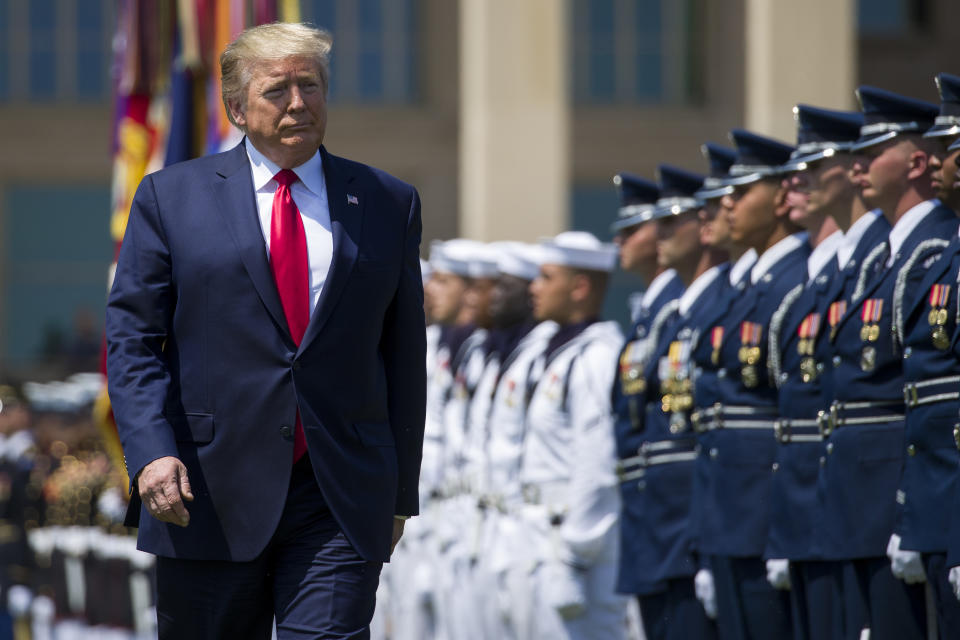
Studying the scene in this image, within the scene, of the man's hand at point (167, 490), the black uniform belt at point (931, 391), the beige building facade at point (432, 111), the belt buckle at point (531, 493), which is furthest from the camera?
the beige building facade at point (432, 111)

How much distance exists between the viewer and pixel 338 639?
4406 millimetres

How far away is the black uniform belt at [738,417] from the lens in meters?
6.82

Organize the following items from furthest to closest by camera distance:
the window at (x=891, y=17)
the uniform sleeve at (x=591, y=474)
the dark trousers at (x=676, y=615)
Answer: the window at (x=891, y=17)
the uniform sleeve at (x=591, y=474)
the dark trousers at (x=676, y=615)

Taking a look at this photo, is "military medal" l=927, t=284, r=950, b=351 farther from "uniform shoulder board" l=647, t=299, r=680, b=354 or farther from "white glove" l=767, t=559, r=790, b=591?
"uniform shoulder board" l=647, t=299, r=680, b=354

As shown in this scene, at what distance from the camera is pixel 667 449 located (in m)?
7.58

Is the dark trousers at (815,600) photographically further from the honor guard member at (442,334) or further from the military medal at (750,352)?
the honor guard member at (442,334)

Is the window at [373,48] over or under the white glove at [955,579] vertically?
over

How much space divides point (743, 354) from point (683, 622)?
3.73ft

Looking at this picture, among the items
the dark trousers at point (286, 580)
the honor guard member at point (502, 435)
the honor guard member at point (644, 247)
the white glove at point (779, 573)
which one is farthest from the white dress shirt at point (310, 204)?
the honor guard member at point (502, 435)

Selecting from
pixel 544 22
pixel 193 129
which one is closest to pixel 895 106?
pixel 193 129

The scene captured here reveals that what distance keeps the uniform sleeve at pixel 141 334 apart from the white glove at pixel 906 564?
2.20m

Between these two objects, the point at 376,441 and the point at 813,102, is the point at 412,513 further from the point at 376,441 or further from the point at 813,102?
the point at 813,102

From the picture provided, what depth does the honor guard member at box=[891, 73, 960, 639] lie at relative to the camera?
5.32 metres

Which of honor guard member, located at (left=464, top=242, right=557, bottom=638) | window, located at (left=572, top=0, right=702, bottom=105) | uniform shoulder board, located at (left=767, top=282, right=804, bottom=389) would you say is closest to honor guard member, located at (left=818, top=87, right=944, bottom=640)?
uniform shoulder board, located at (left=767, top=282, right=804, bottom=389)
